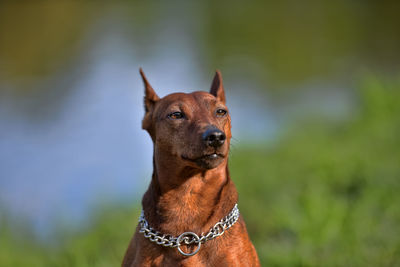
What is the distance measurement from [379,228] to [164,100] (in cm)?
275

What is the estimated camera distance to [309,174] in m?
6.28

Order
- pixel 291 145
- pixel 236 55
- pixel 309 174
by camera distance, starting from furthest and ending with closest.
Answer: pixel 236 55
pixel 291 145
pixel 309 174

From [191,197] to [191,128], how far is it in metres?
0.39

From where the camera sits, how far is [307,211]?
4.83m

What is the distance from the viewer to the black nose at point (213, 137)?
251 centimetres

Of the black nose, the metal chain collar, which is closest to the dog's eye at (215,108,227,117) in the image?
the black nose

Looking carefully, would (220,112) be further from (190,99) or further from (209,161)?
(209,161)

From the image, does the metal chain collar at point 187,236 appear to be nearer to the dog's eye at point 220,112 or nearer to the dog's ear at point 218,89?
the dog's eye at point 220,112

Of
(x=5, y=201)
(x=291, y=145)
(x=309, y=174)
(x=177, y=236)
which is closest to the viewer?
(x=177, y=236)

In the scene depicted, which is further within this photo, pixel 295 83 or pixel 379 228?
pixel 295 83

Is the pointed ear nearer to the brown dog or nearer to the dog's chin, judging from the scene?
the brown dog

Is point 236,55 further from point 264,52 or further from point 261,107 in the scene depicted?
point 261,107

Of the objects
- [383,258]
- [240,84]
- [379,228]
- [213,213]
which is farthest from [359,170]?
[240,84]

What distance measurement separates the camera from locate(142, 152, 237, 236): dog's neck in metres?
2.69
